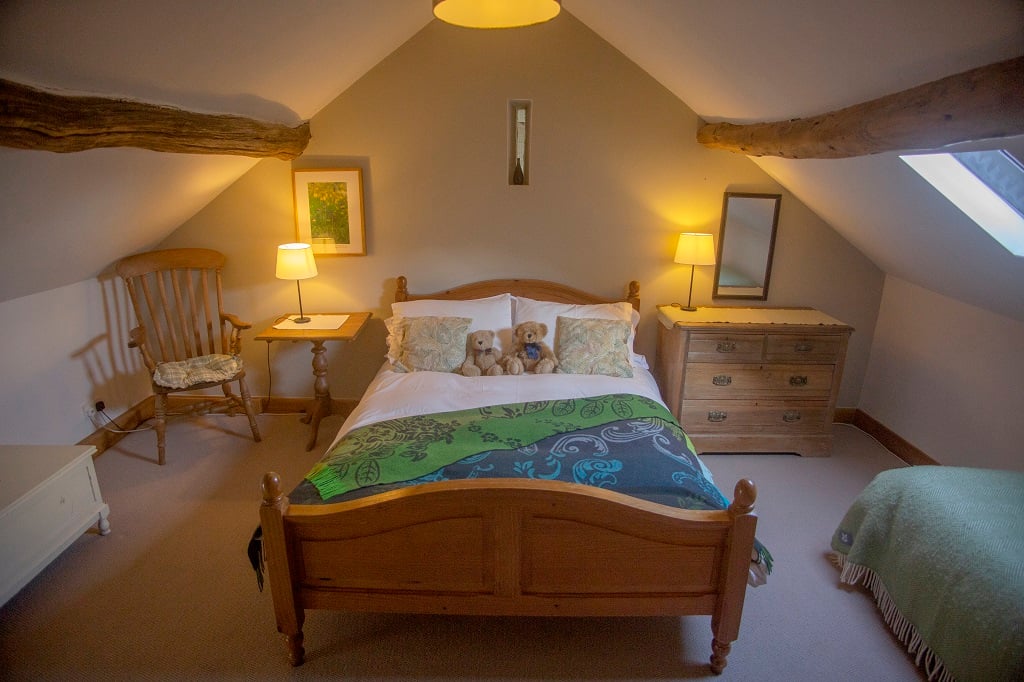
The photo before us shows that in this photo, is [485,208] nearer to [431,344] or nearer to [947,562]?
[431,344]

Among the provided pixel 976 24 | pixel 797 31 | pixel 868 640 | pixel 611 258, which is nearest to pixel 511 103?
pixel 611 258

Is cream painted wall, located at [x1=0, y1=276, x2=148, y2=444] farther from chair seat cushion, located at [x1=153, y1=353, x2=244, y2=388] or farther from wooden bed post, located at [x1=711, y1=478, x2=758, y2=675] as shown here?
wooden bed post, located at [x1=711, y1=478, x2=758, y2=675]

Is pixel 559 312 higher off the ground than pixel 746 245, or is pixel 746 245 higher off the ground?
pixel 746 245

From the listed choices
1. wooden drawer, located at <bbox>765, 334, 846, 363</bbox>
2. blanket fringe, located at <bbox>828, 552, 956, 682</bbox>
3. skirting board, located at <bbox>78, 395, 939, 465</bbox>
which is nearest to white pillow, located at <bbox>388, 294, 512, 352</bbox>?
skirting board, located at <bbox>78, 395, 939, 465</bbox>

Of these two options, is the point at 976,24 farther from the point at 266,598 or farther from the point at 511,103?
the point at 266,598

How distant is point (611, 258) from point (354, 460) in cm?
212

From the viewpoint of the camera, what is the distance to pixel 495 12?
183 centimetres

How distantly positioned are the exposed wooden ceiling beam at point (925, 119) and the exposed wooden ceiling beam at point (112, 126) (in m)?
2.41

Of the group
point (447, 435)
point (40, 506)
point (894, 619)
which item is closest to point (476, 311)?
point (447, 435)

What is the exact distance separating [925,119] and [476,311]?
2.27 meters

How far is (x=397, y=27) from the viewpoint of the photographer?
9.46 feet

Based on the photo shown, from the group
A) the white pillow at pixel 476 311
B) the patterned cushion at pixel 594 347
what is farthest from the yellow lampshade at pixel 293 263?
the patterned cushion at pixel 594 347

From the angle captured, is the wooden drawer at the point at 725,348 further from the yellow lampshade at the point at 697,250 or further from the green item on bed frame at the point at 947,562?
the green item on bed frame at the point at 947,562

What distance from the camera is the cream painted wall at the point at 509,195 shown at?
10.8 feet
